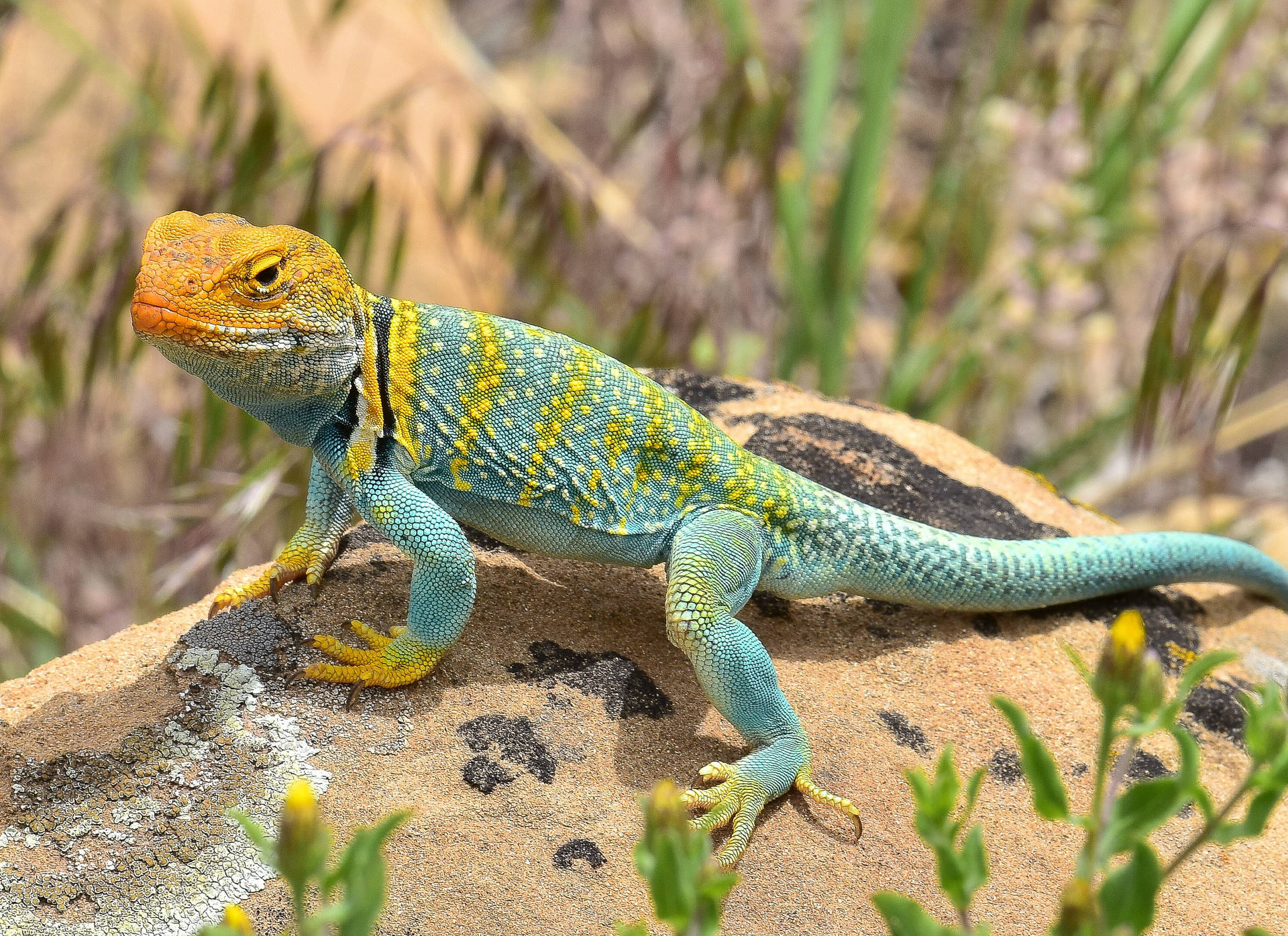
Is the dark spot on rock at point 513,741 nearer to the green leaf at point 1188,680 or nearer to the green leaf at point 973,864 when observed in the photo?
the green leaf at point 973,864

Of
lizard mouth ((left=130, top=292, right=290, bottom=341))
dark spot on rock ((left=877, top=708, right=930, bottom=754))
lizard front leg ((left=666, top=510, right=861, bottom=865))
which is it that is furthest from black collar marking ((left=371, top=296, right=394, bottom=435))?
dark spot on rock ((left=877, top=708, right=930, bottom=754))

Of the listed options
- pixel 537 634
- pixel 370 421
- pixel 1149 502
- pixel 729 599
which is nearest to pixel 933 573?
pixel 729 599

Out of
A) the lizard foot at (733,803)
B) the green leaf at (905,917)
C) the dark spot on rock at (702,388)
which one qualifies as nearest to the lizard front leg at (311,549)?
the lizard foot at (733,803)

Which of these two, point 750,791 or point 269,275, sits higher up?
point 269,275

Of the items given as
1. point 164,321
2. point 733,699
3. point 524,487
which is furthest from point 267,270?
point 733,699

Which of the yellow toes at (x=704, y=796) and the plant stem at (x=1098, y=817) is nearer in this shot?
the plant stem at (x=1098, y=817)

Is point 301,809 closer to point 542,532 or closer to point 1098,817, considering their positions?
point 1098,817
